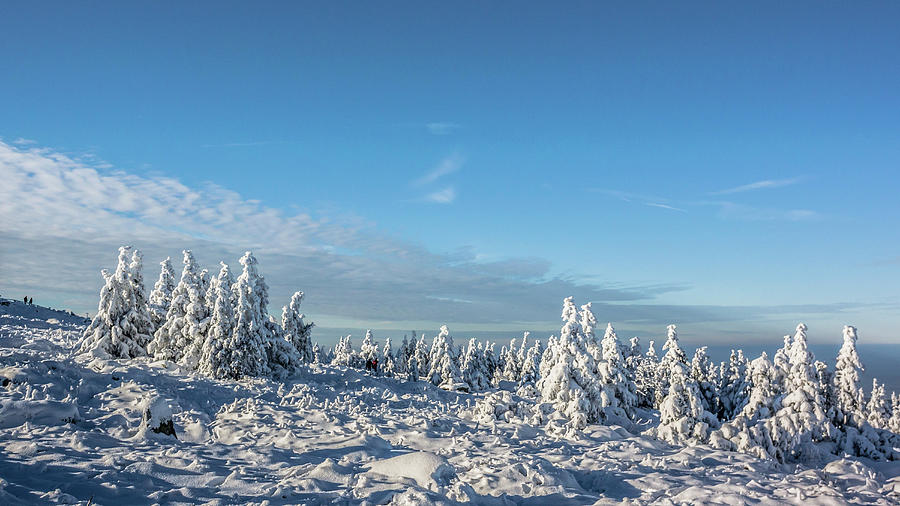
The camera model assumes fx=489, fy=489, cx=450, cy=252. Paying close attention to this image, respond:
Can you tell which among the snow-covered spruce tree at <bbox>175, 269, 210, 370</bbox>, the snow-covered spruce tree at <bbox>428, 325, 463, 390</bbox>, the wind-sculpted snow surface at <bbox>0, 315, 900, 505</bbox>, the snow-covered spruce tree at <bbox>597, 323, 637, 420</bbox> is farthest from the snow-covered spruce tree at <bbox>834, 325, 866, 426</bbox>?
the snow-covered spruce tree at <bbox>175, 269, 210, 370</bbox>

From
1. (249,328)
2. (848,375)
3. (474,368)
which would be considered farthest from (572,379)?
(474,368)

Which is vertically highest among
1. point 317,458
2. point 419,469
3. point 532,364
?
point 419,469

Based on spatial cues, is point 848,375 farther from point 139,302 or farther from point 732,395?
point 139,302

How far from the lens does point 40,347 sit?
100 feet

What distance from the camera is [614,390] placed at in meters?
29.3

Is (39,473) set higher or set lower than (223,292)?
lower

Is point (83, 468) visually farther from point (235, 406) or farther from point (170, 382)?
point (170, 382)

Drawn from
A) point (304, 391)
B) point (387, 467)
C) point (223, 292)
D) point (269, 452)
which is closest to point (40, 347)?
point (223, 292)

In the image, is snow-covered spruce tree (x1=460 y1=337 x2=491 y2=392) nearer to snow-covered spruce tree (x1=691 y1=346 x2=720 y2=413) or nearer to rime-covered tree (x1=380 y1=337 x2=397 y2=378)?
rime-covered tree (x1=380 y1=337 x2=397 y2=378)

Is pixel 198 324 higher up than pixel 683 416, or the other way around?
pixel 198 324

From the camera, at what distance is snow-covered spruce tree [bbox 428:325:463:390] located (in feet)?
176

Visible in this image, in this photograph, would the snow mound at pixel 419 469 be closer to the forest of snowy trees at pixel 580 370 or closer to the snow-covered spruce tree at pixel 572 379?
the forest of snowy trees at pixel 580 370

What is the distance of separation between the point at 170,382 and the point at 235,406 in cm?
596

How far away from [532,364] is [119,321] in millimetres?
52997
